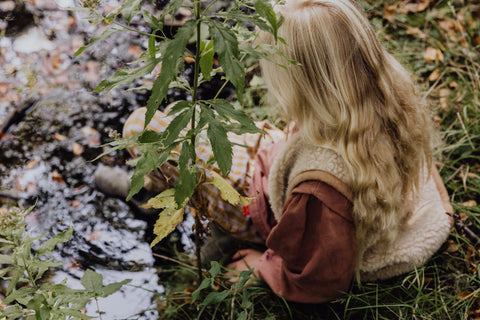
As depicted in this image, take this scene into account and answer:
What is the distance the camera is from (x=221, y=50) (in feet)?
2.89

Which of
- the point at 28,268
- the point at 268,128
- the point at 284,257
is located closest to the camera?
the point at 28,268

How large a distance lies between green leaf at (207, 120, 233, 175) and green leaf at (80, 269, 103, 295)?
2.26 feet

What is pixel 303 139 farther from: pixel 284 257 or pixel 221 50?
pixel 221 50

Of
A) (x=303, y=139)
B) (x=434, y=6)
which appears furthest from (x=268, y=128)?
(x=434, y=6)

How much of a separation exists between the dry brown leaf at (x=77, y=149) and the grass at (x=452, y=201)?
1.01m

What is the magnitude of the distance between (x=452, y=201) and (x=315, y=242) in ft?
3.46

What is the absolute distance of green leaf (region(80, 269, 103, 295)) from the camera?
132 centimetres

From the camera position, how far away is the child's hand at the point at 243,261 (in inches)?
78.2

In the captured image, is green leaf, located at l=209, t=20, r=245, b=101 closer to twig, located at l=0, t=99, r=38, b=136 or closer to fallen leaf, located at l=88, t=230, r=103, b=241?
fallen leaf, located at l=88, t=230, r=103, b=241

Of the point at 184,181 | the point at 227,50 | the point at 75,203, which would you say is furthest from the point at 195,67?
the point at 75,203

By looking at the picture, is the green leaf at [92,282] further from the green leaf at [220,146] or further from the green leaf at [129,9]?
the green leaf at [129,9]

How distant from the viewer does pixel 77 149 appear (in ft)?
8.32

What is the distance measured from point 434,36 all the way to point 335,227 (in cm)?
226

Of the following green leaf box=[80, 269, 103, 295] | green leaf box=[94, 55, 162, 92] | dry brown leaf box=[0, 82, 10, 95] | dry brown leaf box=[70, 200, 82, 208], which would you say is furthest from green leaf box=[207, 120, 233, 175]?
dry brown leaf box=[0, 82, 10, 95]
